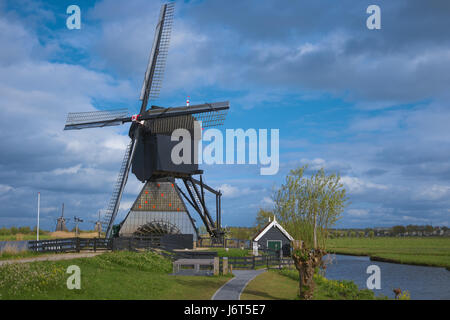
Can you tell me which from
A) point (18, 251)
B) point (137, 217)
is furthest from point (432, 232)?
point (18, 251)

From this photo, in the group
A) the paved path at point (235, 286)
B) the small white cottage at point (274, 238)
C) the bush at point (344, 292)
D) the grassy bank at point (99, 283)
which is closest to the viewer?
the grassy bank at point (99, 283)

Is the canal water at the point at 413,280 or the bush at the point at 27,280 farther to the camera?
the canal water at the point at 413,280

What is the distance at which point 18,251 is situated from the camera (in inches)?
1028

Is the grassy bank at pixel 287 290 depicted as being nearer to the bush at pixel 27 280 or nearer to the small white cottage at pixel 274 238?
the bush at pixel 27 280

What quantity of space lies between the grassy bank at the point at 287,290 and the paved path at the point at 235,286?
0.91ft

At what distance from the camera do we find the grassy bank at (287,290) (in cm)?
1670

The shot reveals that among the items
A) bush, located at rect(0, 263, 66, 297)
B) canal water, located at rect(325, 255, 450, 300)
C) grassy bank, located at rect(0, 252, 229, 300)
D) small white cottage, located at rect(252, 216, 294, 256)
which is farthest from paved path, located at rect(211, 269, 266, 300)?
small white cottage, located at rect(252, 216, 294, 256)

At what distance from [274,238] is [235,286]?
18.9 metres

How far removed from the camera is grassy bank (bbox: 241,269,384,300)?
16703 millimetres

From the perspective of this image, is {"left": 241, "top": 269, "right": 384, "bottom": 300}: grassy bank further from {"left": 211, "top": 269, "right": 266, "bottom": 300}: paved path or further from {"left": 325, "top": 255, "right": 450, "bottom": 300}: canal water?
{"left": 325, "top": 255, "right": 450, "bottom": 300}: canal water

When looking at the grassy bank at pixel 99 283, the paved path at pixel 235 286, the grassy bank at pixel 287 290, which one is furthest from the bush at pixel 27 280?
the grassy bank at pixel 287 290

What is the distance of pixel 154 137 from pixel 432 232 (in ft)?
551
